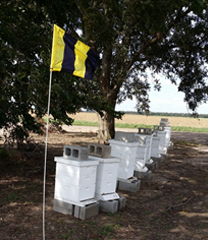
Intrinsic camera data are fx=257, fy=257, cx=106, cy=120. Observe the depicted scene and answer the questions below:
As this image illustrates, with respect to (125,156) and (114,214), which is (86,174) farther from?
(125,156)

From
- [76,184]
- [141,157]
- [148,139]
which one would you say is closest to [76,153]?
[76,184]

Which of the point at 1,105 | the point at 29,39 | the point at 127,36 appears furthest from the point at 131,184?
the point at 127,36

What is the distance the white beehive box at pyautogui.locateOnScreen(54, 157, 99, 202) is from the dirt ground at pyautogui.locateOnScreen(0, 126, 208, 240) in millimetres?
479

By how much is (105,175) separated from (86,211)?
96cm

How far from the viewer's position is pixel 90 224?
5.34 meters

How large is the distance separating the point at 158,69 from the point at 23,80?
44.2 feet

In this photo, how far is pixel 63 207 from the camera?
5.74 m

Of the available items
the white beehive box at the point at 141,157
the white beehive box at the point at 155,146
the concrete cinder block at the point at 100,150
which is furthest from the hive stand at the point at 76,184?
the white beehive box at the point at 155,146

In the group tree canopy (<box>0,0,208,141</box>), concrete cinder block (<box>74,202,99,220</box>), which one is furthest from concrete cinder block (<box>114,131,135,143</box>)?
concrete cinder block (<box>74,202,99,220</box>)

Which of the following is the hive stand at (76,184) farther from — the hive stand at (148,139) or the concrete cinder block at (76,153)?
the hive stand at (148,139)

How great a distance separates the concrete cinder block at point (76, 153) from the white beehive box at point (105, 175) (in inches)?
16.8

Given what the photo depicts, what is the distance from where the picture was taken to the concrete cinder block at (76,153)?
5.52m

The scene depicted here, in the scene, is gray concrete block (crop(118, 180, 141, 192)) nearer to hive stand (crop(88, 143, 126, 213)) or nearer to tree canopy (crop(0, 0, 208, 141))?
hive stand (crop(88, 143, 126, 213))

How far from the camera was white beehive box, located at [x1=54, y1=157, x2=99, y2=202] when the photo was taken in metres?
5.43
